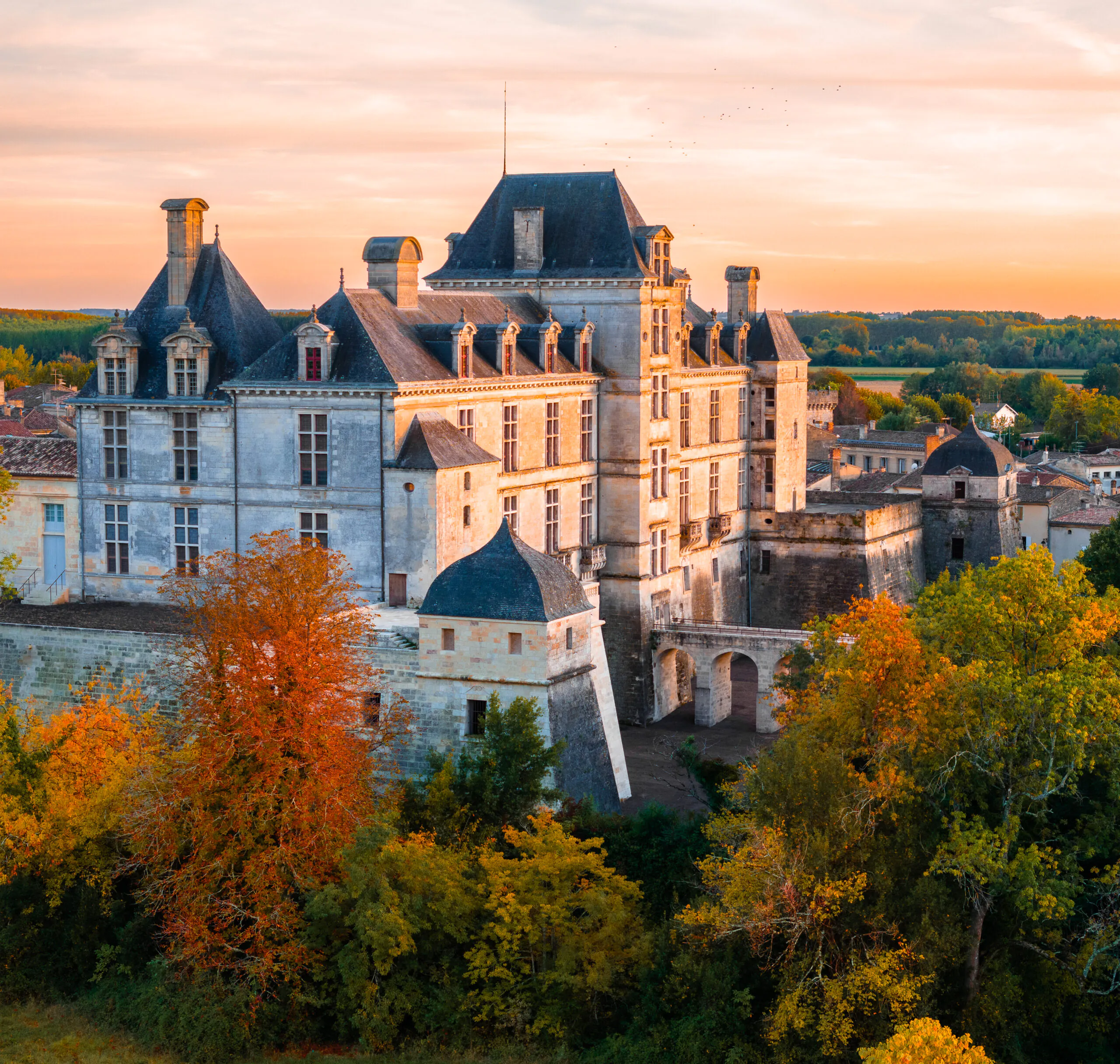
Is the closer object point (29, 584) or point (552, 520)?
point (29, 584)

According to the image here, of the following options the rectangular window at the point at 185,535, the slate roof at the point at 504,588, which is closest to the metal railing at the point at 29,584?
the rectangular window at the point at 185,535

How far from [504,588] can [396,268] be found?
13.6 metres

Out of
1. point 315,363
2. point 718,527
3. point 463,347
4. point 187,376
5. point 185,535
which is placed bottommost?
point 718,527

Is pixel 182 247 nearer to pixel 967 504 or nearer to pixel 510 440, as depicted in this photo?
pixel 510 440

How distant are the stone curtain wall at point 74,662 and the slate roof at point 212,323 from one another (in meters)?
7.69

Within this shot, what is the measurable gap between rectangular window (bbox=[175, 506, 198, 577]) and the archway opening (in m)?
17.9

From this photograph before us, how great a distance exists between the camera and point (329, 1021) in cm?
3744

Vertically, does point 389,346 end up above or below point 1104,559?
above

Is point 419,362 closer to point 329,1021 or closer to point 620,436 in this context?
point 620,436

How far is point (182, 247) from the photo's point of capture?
5222 cm

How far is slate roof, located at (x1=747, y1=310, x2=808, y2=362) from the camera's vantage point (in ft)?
219

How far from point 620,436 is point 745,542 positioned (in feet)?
37.8

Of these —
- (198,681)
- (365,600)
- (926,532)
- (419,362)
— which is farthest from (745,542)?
(198,681)

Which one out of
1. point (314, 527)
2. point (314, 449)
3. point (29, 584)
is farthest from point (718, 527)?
point (29, 584)
